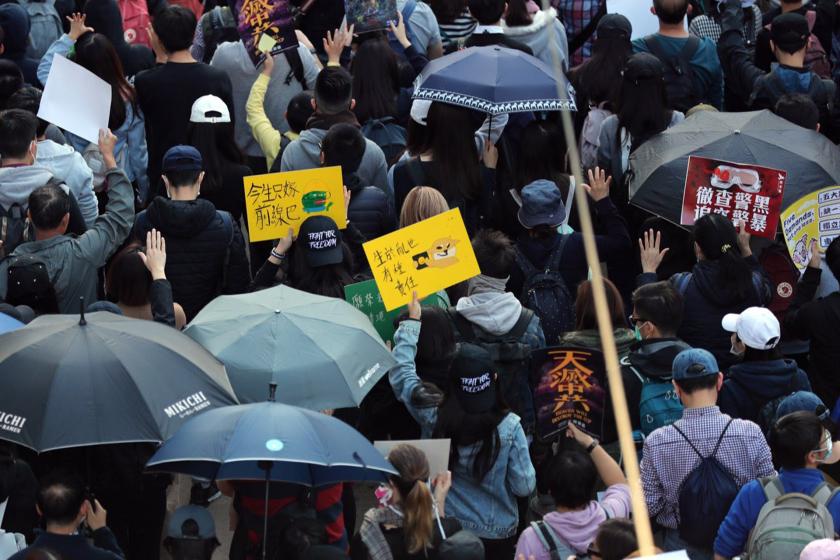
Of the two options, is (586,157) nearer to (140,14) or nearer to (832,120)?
(832,120)

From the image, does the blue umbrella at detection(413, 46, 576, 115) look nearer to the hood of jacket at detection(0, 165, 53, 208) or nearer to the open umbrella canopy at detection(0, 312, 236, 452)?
the hood of jacket at detection(0, 165, 53, 208)

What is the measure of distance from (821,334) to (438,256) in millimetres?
1990

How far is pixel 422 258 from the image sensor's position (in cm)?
699

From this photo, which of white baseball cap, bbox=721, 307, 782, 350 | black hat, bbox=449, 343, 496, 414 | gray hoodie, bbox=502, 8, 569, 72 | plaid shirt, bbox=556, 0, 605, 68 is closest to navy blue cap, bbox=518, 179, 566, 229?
white baseball cap, bbox=721, 307, 782, 350

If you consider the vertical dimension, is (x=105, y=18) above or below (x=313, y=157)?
above

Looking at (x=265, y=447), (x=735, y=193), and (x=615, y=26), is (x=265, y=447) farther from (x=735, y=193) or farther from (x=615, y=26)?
(x=615, y=26)

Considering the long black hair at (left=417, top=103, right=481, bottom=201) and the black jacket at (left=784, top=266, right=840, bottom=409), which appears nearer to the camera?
the black jacket at (left=784, top=266, right=840, bottom=409)

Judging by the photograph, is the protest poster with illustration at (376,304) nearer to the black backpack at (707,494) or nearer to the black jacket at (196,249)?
the black jacket at (196,249)

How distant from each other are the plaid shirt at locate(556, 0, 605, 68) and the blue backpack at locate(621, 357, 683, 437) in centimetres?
481

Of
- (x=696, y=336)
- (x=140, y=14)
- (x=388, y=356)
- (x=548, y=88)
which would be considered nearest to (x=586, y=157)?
(x=548, y=88)

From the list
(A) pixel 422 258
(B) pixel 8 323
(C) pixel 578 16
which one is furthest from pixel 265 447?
(C) pixel 578 16

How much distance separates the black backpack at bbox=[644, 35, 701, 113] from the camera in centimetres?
959

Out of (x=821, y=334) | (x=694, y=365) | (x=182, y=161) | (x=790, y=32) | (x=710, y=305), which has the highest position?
(x=182, y=161)

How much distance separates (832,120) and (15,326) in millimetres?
6151
